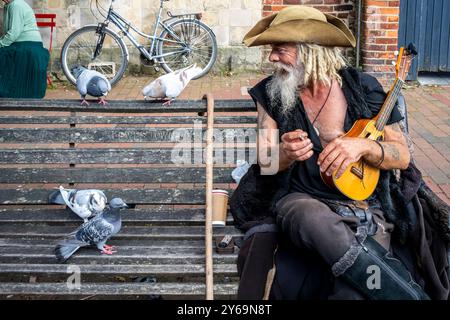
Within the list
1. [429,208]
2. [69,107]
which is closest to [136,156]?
[69,107]

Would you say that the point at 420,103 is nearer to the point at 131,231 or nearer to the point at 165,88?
the point at 165,88

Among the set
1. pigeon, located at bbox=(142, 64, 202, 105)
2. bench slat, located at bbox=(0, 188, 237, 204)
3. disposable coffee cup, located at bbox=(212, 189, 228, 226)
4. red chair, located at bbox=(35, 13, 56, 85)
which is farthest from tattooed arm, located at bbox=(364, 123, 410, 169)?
red chair, located at bbox=(35, 13, 56, 85)

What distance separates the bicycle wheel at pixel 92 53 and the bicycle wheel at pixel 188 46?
2.01 ft

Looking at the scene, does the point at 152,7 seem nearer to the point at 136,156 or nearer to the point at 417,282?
the point at 136,156

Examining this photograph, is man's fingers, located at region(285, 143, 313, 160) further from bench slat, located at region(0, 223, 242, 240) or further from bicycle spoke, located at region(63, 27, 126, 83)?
bicycle spoke, located at region(63, 27, 126, 83)

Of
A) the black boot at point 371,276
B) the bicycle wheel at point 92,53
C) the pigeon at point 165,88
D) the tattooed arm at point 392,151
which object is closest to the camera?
the black boot at point 371,276

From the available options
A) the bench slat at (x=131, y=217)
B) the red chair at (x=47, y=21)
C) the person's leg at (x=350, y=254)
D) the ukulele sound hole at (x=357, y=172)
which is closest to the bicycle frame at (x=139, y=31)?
the red chair at (x=47, y=21)

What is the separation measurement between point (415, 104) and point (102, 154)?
5.14m

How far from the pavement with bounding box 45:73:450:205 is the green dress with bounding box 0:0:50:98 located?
27.3 inches

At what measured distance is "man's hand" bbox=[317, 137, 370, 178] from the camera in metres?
2.89

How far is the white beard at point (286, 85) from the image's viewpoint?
3.22 m

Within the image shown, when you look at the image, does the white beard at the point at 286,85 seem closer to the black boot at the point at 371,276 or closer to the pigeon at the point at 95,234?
the black boot at the point at 371,276

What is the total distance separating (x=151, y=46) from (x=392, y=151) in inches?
266

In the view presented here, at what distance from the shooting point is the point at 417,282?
305cm
